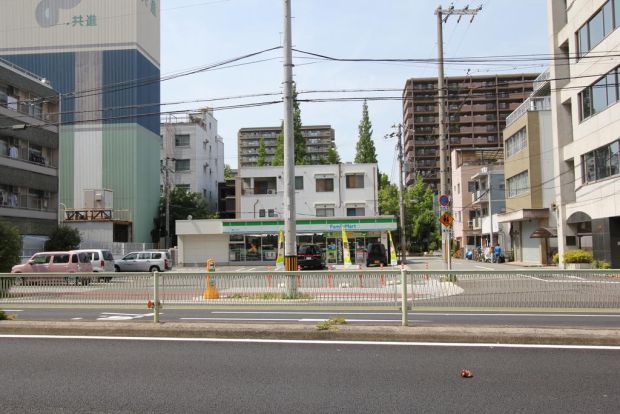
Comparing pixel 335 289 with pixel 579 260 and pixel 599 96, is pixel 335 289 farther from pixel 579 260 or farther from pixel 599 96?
pixel 599 96

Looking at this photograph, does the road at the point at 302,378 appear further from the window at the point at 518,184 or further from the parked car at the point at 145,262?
the window at the point at 518,184

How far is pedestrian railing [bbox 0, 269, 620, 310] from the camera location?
32.4 feet

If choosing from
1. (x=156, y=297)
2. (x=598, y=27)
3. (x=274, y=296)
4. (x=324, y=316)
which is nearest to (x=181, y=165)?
(x=598, y=27)

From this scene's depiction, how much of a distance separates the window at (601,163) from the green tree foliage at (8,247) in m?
29.1

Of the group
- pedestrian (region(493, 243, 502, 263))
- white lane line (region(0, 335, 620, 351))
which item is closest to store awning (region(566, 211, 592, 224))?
pedestrian (region(493, 243, 502, 263))

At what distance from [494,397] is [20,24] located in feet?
187

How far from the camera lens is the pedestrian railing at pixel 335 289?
32.4 ft

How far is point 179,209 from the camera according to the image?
58.0 meters

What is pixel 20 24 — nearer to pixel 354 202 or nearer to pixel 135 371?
pixel 354 202

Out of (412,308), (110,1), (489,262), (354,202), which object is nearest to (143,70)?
(110,1)

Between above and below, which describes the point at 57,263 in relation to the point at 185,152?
below

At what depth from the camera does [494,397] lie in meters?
5.55

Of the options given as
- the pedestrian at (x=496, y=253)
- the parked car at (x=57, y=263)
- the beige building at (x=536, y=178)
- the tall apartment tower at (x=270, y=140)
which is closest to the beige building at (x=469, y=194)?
the pedestrian at (x=496, y=253)

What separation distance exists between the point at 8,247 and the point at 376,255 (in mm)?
23717
